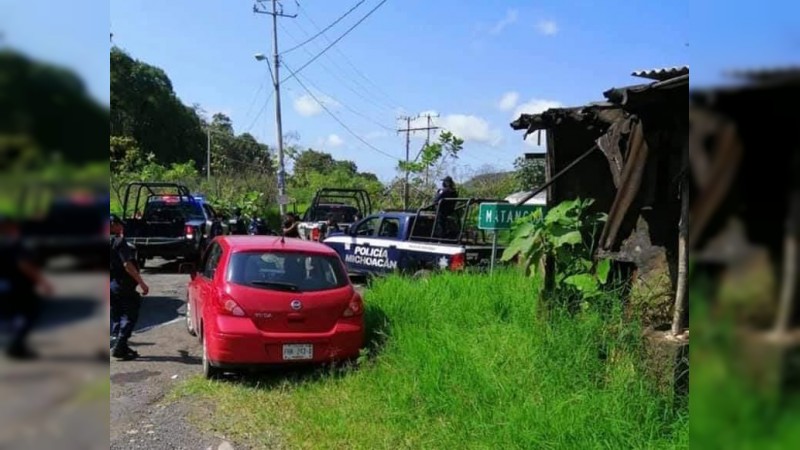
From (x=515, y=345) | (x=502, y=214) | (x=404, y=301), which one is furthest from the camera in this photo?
(x=502, y=214)

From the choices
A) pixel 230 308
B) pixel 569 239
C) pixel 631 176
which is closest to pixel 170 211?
pixel 230 308

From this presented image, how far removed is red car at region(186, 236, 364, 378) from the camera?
248 inches

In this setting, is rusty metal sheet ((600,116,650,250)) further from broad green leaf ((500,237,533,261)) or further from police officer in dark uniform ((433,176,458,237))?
police officer in dark uniform ((433,176,458,237))

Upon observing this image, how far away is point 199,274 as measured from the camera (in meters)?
7.86

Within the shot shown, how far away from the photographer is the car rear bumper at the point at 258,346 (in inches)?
245

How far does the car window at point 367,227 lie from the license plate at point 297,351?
5975 mm

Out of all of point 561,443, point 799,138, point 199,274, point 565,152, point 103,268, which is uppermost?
point 565,152

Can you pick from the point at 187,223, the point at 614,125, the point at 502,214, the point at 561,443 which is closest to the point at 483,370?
the point at 561,443

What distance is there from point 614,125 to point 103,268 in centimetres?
499

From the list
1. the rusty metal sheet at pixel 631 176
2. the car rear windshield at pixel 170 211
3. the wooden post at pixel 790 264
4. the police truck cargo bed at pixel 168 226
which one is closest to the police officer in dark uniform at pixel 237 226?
the police truck cargo bed at pixel 168 226

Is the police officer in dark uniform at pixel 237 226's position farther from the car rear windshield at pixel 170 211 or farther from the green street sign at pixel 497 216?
the green street sign at pixel 497 216

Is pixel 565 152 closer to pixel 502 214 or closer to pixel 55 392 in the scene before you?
pixel 502 214

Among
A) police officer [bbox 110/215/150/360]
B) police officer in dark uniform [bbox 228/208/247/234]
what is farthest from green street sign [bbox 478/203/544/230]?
police officer in dark uniform [bbox 228/208/247/234]

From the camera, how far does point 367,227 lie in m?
12.6
